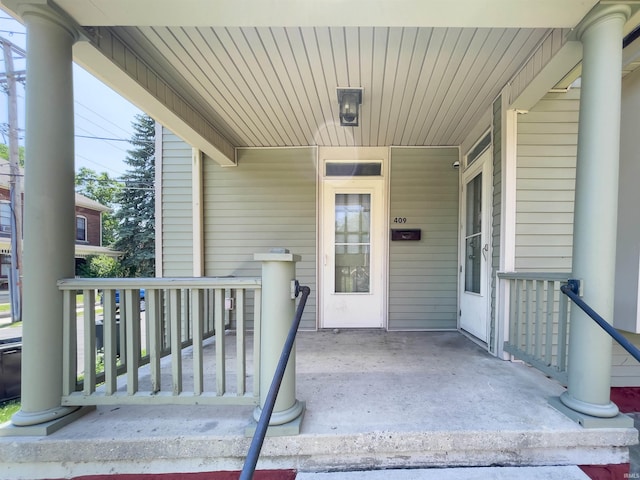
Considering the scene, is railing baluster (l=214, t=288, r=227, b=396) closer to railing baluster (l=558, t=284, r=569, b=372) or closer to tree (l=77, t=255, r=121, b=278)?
railing baluster (l=558, t=284, r=569, b=372)

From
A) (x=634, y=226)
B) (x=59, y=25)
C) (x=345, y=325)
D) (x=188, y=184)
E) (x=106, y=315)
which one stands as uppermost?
(x=59, y=25)

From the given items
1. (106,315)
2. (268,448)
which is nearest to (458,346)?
(268,448)

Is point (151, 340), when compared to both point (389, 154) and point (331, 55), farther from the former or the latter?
point (389, 154)

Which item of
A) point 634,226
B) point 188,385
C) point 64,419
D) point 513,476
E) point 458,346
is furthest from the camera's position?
point 458,346

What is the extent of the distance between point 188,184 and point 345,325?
2.84 m

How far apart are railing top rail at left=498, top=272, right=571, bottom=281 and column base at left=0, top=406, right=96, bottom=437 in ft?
9.86

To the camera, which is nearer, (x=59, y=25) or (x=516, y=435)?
(x=516, y=435)

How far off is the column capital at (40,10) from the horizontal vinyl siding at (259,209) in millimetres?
2343

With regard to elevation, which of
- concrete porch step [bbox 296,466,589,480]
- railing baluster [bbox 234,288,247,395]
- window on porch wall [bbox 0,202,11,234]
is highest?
window on porch wall [bbox 0,202,11,234]

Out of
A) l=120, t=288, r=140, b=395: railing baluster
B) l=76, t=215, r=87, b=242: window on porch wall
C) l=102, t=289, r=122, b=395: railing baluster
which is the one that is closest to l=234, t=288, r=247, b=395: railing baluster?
l=120, t=288, r=140, b=395: railing baluster

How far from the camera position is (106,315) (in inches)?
67.0

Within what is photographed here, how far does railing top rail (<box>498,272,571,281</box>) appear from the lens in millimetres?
1891

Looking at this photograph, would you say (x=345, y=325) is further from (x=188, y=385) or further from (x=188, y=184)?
(x=188, y=184)

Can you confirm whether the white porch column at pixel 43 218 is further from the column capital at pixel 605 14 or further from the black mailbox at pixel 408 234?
the black mailbox at pixel 408 234
